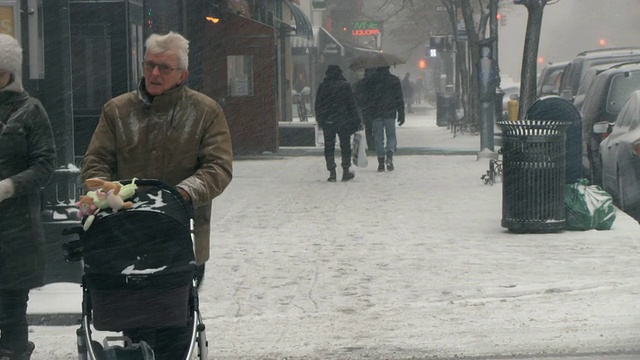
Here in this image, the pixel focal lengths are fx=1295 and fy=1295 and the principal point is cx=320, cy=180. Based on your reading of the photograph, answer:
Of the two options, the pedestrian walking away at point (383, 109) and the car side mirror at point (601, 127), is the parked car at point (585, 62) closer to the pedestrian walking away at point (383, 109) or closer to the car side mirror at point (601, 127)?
the pedestrian walking away at point (383, 109)

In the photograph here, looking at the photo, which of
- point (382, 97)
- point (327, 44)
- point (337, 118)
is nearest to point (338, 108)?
point (337, 118)

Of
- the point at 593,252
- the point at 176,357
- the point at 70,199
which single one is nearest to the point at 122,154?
the point at 176,357

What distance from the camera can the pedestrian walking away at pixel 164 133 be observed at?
5.68 metres

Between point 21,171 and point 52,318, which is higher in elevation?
point 21,171

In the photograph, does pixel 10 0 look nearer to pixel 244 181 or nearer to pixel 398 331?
pixel 398 331

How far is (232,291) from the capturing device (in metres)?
9.84

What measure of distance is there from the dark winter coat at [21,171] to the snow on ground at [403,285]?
1227 mm

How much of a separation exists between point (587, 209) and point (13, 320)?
24.6ft

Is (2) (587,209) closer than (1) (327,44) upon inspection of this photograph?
Yes

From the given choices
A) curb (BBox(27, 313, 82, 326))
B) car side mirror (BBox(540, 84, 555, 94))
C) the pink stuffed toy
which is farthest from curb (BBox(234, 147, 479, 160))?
the pink stuffed toy

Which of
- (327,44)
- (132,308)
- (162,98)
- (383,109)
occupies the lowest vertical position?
(132,308)

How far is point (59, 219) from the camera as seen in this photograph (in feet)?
30.9

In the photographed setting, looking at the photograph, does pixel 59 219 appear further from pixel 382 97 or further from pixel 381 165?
pixel 381 165

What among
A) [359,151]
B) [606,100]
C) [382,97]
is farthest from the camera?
[382,97]
